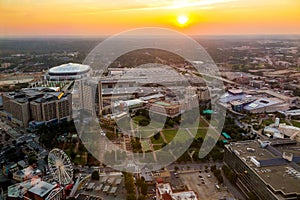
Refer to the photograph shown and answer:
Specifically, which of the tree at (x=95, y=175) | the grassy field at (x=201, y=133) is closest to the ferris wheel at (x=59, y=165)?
the tree at (x=95, y=175)

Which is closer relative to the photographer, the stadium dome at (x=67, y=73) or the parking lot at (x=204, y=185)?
the parking lot at (x=204, y=185)

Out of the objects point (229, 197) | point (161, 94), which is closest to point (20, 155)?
point (229, 197)

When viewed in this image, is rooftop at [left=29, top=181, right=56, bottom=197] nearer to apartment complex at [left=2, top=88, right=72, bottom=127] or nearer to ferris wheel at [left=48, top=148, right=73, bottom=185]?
ferris wheel at [left=48, top=148, right=73, bottom=185]

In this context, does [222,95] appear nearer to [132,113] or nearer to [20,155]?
[132,113]

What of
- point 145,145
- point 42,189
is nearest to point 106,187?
point 42,189

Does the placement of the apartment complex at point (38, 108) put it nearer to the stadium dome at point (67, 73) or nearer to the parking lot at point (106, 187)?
the parking lot at point (106, 187)

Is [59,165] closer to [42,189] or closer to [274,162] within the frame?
[42,189]
